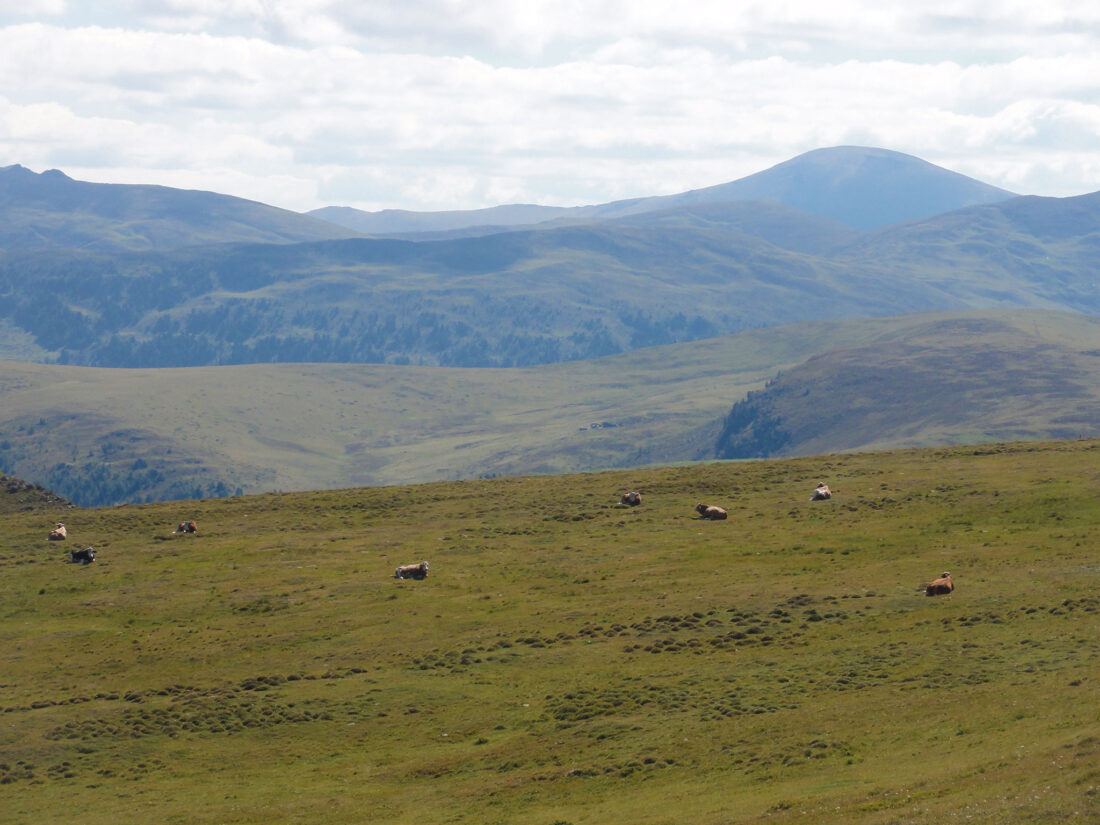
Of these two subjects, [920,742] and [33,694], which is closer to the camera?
[920,742]

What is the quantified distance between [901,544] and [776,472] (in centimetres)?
2791

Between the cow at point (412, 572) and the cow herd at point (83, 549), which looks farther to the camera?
the cow herd at point (83, 549)

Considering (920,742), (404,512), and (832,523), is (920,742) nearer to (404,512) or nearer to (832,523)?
(832,523)

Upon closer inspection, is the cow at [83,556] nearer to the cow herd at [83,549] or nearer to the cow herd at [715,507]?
the cow herd at [83,549]

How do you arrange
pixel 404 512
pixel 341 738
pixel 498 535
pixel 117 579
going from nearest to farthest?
pixel 341 738 → pixel 117 579 → pixel 498 535 → pixel 404 512

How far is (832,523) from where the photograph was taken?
7225 centimetres

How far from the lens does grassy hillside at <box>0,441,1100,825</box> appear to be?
35312mm

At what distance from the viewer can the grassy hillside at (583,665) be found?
35312 mm

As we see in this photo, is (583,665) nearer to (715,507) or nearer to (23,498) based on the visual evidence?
(715,507)

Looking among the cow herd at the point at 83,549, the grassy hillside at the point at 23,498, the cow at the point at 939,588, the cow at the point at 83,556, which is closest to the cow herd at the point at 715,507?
the cow at the point at 939,588

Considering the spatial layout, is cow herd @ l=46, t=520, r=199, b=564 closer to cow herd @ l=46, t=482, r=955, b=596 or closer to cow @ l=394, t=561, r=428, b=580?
cow herd @ l=46, t=482, r=955, b=596

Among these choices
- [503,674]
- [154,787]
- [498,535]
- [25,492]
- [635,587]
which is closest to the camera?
[154,787]

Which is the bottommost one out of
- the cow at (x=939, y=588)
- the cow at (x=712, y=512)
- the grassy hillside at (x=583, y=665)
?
the grassy hillside at (x=583, y=665)

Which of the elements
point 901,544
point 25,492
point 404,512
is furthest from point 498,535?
point 25,492
